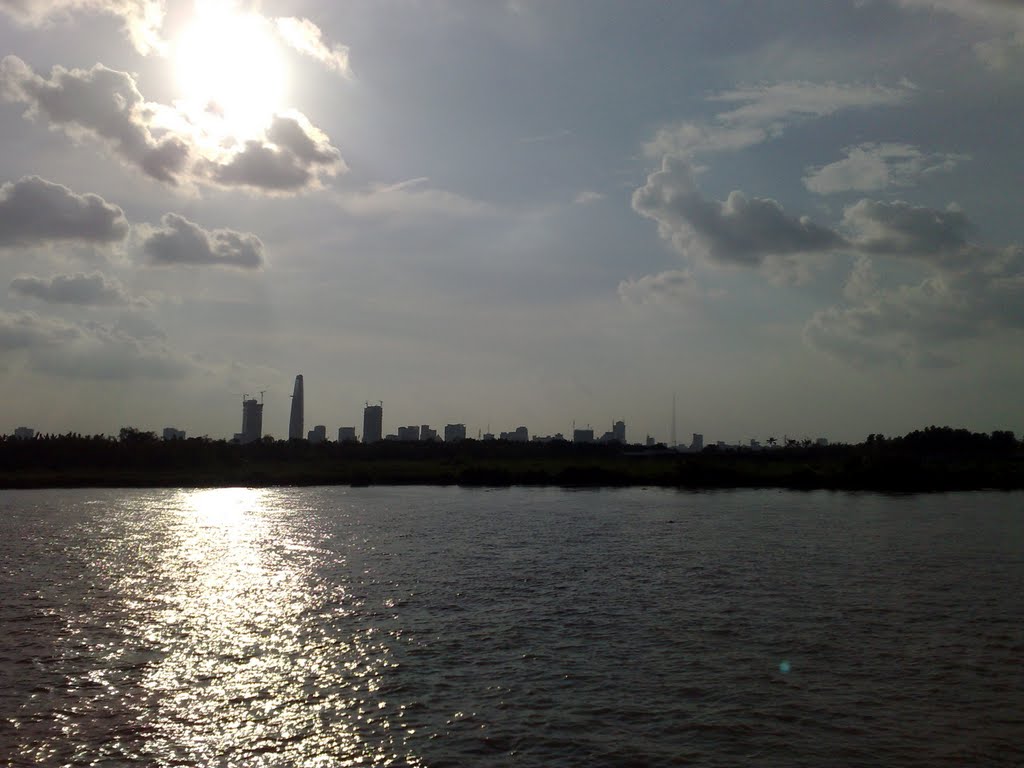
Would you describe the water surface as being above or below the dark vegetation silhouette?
below

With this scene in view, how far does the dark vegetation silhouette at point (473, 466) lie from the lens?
122m

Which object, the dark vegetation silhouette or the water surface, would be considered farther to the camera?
the dark vegetation silhouette

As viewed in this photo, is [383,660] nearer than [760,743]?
No

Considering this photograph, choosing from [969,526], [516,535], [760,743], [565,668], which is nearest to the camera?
[760,743]

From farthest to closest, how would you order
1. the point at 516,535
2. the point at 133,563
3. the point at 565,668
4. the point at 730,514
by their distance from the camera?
the point at 730,514, the point at 516,535, the point at 133,563, the point at 565,668

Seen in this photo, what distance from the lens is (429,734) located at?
18.6 m

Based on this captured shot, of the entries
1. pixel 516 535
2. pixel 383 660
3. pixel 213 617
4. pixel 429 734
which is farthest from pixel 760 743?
pixel 516 535

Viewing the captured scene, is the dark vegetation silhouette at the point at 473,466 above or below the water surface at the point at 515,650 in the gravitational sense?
above

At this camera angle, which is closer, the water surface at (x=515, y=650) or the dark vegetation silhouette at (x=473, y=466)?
the water surface at (x=515, y=650)

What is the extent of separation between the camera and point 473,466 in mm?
139750

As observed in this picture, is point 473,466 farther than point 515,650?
Yes

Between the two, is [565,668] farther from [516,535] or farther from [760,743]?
[516,535]

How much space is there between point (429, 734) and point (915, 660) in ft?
47.3

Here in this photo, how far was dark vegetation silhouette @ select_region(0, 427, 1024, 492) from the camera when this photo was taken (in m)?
122
